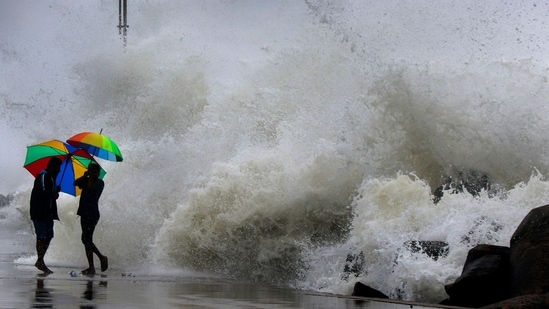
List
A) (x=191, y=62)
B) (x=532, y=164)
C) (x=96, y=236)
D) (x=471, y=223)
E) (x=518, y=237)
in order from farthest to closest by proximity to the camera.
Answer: (x=191, y=62), (x=96, y=236), (x=532, y=164), (x=471, y=223), (x=518, y=237)

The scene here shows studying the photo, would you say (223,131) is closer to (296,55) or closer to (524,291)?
(296,55)

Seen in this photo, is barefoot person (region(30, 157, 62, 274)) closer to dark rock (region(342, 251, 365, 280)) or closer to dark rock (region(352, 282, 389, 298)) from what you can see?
dark rock (region(342, 251, 365, 280))

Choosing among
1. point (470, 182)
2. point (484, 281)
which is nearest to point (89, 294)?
point (484, 281)

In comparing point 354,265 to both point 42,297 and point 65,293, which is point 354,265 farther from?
point 42,297

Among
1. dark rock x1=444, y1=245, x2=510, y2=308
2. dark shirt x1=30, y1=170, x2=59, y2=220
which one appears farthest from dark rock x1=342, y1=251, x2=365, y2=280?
dark shirt x1=30, y1=170, x2=59, y2=220

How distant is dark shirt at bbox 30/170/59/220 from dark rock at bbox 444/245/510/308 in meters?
5.74

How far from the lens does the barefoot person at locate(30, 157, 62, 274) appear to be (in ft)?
36.8

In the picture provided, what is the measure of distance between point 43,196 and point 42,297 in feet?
14.0

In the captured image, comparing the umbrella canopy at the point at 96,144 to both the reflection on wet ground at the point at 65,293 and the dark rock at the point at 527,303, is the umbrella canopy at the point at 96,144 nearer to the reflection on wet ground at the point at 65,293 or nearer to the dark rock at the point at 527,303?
the reflection on wet ground at the point at 65,293

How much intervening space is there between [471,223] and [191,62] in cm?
1396

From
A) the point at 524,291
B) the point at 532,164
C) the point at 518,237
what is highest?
the point at 532,164

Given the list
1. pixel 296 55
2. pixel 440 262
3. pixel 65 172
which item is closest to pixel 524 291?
pixel 440 262

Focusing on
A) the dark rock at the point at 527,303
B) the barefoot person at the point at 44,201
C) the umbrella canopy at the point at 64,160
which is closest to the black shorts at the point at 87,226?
the barefoot person at the point at 44,201

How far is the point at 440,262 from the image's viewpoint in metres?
9.12
